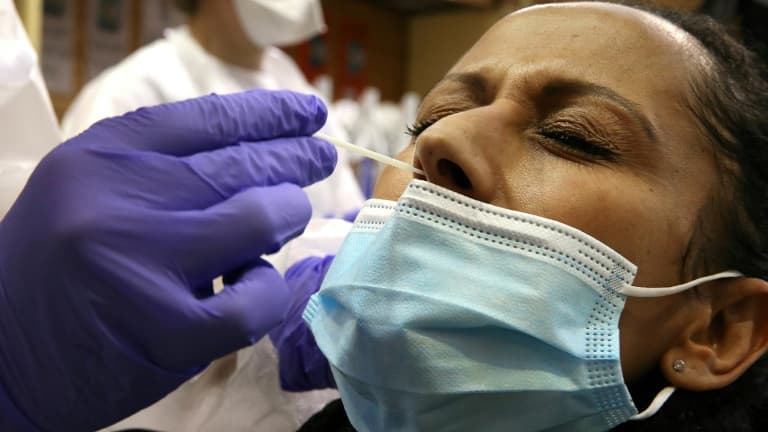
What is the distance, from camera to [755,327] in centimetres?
80

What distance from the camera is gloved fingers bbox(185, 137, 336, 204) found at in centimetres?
70

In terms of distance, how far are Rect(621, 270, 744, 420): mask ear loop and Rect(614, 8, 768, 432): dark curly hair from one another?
0.04ft

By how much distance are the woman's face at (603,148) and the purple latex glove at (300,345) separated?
0.84ft

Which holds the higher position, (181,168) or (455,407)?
(181,168)

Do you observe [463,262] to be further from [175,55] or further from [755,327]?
[175,55]

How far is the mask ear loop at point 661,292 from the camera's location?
2.30ft

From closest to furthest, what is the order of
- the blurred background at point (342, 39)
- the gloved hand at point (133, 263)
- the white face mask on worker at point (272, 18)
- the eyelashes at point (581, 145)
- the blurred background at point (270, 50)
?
the gloved hand at point (133, 263) < the eyelashes at point (581, 145) < the blurred background at point (270, 50) < the white face mask on worker at point (272, 18) < the blurred background at point (342, 39)

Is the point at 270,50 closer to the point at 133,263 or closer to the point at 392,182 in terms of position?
the point at 392,182

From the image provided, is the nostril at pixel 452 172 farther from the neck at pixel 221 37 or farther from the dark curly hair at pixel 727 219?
the neck at pixel 221 37

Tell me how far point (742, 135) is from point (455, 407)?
46 centimetres

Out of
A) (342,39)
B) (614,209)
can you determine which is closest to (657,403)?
(614,209)

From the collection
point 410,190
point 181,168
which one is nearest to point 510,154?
point 410,190

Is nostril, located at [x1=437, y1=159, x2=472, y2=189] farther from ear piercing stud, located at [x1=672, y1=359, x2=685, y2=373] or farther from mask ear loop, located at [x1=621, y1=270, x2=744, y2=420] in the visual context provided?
ear piercing stud, located at [x1=672, y1=359, x2=685, y2=373]

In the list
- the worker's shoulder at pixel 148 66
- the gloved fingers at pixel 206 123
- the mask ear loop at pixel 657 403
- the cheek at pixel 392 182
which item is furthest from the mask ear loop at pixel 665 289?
the worker's shoulder at pixel 148 66
